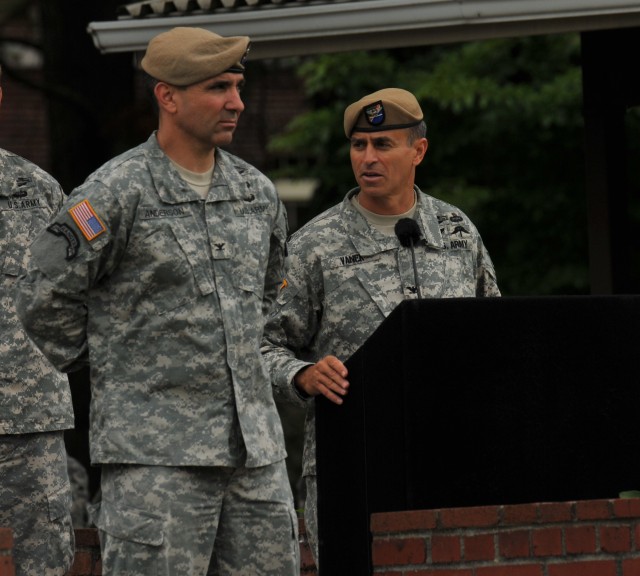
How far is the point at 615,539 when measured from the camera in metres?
5.89

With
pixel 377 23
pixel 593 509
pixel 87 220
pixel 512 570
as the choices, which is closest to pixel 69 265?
pixel 87 220

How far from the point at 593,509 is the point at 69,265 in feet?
6.45

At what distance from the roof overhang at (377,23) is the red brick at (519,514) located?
262cm

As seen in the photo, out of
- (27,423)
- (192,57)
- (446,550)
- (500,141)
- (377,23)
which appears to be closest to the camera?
(192,57)

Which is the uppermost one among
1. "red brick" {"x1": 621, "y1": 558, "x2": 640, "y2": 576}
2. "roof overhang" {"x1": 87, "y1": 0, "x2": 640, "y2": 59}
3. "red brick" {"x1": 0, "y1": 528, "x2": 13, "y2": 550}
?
"roof overhang" {"x1": 87, "y1": 0, "x2": 640, "y2": 59}

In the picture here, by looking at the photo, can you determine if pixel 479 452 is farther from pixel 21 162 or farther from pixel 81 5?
pixel 81 5

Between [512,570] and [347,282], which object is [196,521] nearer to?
[512,570]

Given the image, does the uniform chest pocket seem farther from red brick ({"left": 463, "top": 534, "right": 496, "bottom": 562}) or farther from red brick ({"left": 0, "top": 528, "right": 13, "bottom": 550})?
red brick ({"left": 463, "top": 534, "right": 496, "bottom": 562})

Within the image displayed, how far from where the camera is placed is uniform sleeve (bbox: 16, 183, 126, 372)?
4.96m

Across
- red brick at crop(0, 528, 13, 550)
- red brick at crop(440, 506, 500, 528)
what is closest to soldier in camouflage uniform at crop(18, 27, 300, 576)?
red brick at crop(0, 528, 13, 550)

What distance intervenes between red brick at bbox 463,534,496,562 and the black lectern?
118 mm

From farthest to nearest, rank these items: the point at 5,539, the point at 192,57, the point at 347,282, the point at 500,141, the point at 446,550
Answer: the point at 500,141 → the point at 347,282 → the point at 446,550 → the point at 192,57 → the point at 5,539

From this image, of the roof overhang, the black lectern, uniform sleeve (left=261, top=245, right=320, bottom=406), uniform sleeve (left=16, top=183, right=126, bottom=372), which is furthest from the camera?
the roof overhang

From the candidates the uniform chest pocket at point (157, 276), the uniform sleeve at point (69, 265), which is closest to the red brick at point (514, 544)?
the uniform chest pocket at point (157, 276)
